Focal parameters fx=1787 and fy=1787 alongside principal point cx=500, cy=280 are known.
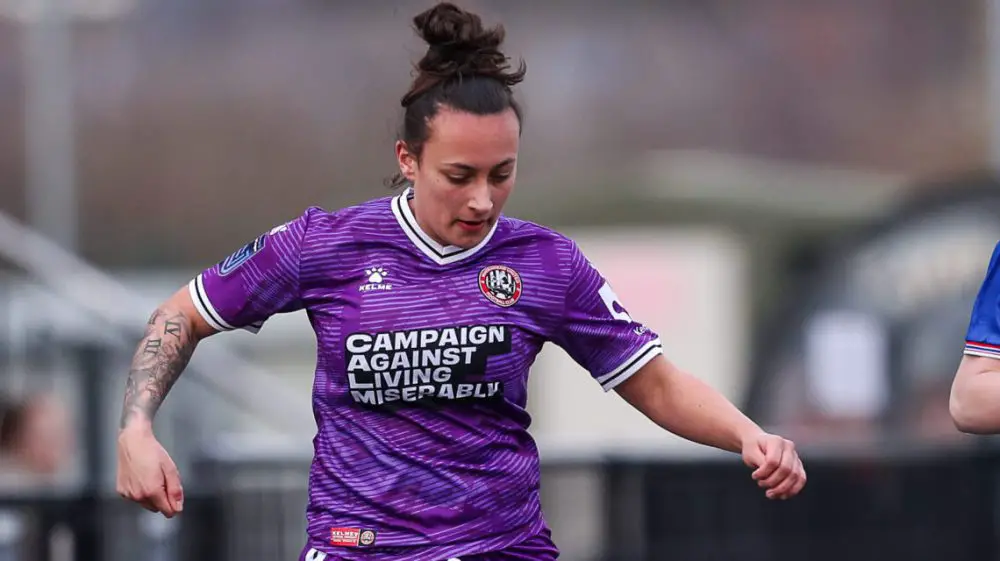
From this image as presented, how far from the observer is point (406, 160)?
4.21 meters

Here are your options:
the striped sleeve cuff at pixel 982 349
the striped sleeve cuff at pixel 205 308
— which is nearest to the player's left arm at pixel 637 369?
the striped sleeve cuff at pixel 982 349

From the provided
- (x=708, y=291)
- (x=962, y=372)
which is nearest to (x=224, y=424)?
(x=708, y=291)

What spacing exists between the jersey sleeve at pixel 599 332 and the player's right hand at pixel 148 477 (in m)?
0.99

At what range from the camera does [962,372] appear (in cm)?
405

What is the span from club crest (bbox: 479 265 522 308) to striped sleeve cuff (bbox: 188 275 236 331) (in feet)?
2.03

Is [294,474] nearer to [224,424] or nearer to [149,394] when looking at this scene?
[224,424]

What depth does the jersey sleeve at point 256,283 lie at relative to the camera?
419 cm

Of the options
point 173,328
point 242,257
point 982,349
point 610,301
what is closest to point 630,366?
point 610,301

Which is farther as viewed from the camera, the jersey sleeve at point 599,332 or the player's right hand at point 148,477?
the jersey sleeve at point 599,332

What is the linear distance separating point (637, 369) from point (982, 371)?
83 centimetres

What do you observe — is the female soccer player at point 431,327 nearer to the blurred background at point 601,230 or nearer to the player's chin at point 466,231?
the player's chin at point 466,231

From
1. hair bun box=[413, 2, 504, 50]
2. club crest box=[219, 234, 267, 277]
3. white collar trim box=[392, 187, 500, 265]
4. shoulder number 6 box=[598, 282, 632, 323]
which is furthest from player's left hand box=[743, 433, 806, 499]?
club crest box=[219, 234, 267, 277]

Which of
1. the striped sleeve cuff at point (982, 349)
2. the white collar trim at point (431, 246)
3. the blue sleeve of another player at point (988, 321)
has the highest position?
the white collar trim at point (431, 246)

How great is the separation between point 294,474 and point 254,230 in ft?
33.9
